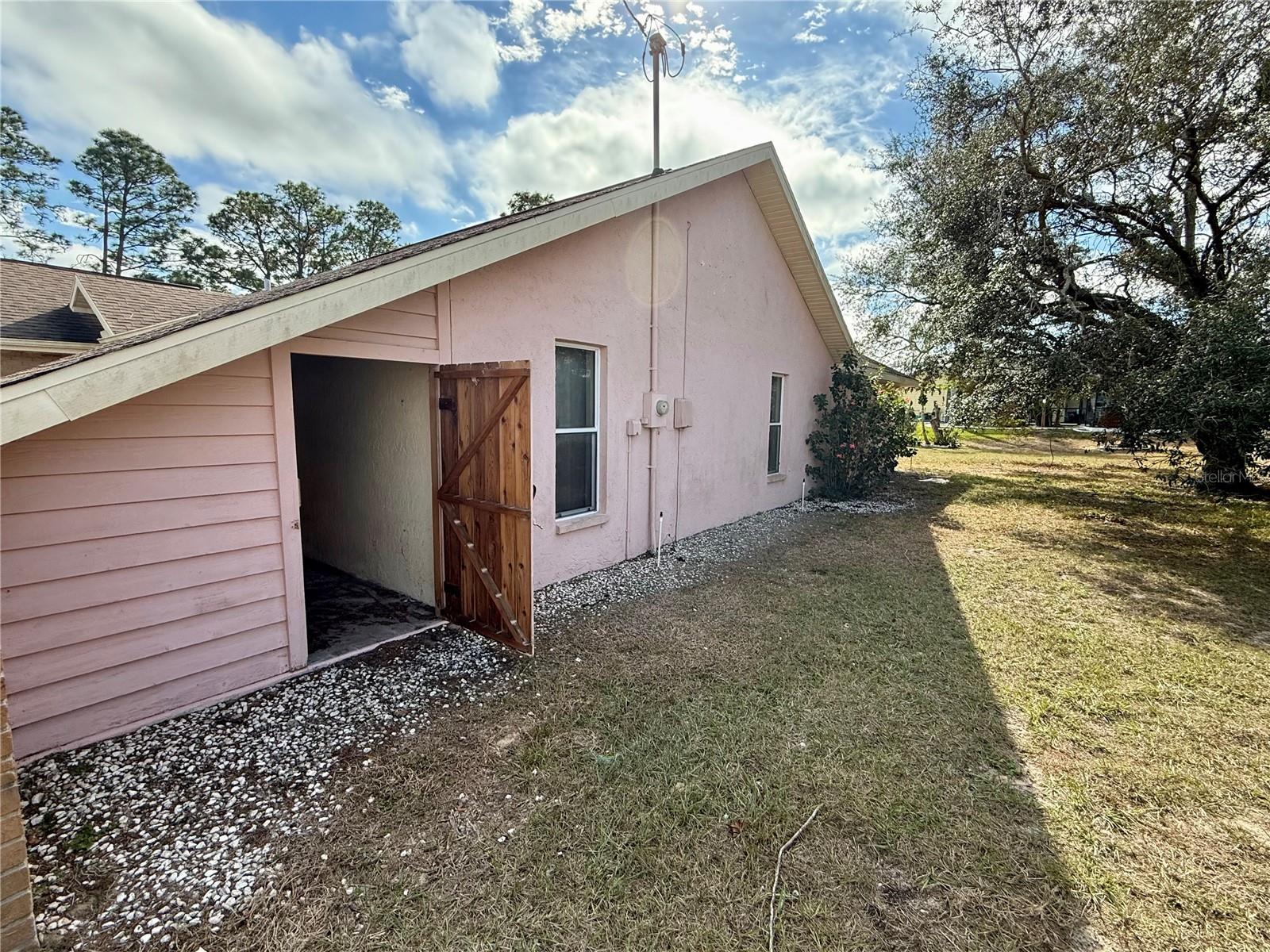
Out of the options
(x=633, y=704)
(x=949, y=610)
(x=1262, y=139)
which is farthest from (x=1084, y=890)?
(x=1262, y=139)

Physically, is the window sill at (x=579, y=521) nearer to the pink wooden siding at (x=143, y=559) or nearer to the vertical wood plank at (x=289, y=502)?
the vertical wood plank at (x=289, y=502)

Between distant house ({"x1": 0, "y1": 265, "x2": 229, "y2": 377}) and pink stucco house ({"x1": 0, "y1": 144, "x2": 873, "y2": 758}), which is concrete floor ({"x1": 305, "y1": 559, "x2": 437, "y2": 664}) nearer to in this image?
pink stucco house ({"x1": 0, "y1": 144, "x2": 873, "y2": 758})

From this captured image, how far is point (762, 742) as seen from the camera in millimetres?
3129

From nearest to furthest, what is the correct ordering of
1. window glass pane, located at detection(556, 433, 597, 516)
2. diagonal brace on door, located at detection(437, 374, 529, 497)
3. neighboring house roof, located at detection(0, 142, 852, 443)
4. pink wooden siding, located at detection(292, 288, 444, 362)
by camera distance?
neighboring house roof, located at detection(0, 142, 852, 443), pink wooden siding, located at detection(292, 288, 444, 362), diagonal brace on door, located at detection(437, 374, 529, 497), window glass pane, located at detection(556, 433, 597, 516)

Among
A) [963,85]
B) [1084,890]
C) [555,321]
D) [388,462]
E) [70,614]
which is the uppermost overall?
[963,85]

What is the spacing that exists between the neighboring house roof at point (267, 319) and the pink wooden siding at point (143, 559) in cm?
49

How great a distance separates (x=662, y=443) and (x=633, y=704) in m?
3.88

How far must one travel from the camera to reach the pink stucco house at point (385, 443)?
9.11ft

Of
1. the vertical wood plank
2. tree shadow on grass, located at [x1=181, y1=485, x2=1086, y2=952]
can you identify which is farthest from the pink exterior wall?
tree shadow on grass, located at [x1=181, y1=485, x2=1086, y2=952]

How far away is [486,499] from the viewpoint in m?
4.25

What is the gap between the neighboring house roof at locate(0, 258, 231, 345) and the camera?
841 centimetres

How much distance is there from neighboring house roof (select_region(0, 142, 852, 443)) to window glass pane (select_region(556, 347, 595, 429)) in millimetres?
1307

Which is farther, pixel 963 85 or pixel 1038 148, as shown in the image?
pixel 963 85

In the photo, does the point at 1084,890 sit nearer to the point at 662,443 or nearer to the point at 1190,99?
the point at 662,443
